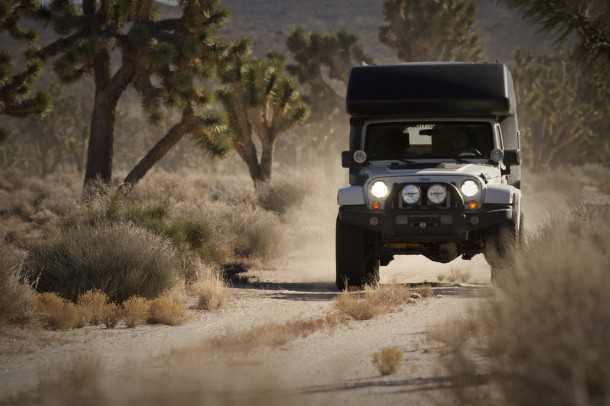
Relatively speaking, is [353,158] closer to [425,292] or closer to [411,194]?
[411,194]

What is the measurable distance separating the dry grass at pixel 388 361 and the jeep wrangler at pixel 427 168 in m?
4.86

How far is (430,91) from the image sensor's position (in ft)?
45.9

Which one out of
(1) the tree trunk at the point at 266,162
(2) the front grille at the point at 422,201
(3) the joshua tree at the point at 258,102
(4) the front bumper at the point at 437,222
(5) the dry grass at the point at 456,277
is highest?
(3) the joshua tree at the point at 258,102

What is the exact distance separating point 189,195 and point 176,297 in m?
23.5

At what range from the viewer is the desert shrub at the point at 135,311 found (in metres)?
10.9

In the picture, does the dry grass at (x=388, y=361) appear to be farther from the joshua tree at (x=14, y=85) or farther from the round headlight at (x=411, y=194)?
the joshua tree at (x=14, y=85)

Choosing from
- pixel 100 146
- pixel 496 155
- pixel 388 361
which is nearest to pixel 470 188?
pixel 496 155

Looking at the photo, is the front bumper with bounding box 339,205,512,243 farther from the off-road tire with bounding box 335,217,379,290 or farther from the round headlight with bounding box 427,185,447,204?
the off-road tire with bounding box 335,217,379,290

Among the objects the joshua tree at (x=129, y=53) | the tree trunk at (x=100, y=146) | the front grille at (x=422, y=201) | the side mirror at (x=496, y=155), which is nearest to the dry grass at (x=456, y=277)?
the side mirror at (x=496, y=155)

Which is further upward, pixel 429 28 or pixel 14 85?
pixel 429 28

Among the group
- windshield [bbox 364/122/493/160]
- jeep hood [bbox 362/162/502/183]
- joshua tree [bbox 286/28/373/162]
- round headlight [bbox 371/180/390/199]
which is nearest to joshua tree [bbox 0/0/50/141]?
windshield [bbox 364/122/493/160]

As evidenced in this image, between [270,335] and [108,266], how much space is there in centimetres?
427

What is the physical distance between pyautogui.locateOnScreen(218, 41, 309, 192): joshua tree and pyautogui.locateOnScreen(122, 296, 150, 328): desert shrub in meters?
18.9

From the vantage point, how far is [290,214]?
1161 inches
